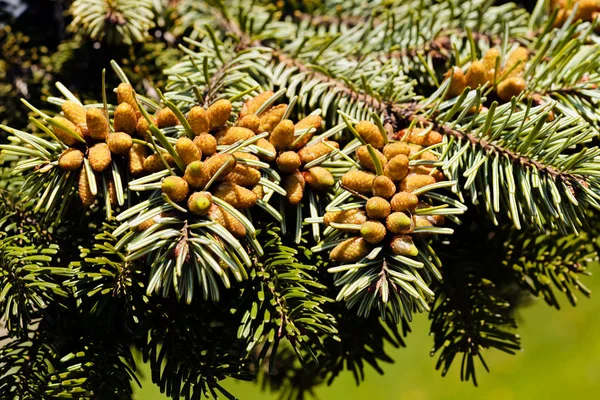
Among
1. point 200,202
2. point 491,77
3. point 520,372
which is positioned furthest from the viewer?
point 520,372

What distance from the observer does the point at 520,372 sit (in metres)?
1.61

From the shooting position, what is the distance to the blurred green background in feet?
5.01

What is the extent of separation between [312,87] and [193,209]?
0.23 metres

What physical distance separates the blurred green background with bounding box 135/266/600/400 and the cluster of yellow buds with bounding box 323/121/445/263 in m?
1.17

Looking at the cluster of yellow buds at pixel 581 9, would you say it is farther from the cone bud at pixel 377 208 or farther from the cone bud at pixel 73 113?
the cone bud at pixel 73 113

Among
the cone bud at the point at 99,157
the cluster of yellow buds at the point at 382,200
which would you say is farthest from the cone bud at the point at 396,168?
the cone bud at the point at 99,157

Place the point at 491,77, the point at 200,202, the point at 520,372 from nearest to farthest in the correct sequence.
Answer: the point at 200,202
the point at 491,77
the point at 520,372

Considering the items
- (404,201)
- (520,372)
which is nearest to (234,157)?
(404,201)

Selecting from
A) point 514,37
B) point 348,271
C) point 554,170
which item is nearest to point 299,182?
point 348,271

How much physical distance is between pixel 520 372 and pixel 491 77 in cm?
138

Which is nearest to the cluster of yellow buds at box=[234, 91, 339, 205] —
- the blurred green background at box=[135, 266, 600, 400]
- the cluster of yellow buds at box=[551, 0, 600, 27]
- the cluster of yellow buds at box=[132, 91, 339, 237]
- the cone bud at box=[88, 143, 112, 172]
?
the cluster of yellow buds at box=[132, 91, 339, 237]

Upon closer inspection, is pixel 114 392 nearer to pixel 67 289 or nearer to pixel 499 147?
pixel 67 289

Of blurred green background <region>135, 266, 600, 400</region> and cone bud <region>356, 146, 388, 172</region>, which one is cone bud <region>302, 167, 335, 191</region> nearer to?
cone bud <region>356, 146, 388, 172</region>

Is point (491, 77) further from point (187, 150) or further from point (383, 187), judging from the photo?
point (187, 150)
